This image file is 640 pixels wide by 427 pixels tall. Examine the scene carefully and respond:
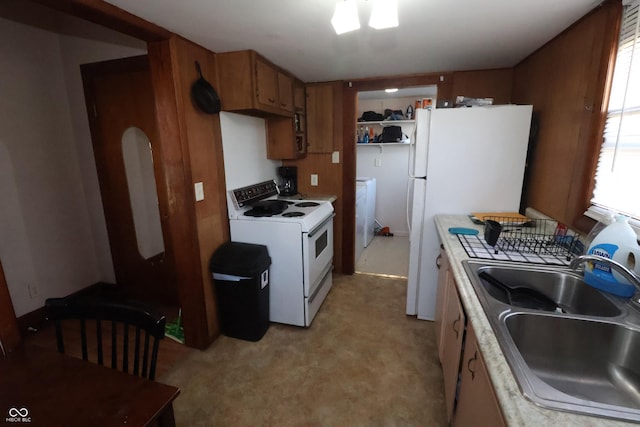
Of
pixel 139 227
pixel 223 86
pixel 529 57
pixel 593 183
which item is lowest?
pixel 139 227

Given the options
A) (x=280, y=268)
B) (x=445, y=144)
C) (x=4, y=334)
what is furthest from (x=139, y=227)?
(x=445, y=144)

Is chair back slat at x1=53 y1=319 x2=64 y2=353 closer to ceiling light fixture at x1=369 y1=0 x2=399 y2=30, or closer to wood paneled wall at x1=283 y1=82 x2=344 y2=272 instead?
ceiling light fixture at x1=369 y1=0 x2=399 y2=30

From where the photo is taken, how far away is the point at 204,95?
6.44 feet

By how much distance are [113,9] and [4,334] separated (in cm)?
149

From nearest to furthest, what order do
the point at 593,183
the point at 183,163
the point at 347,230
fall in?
the point at 593,183
the point at 183,163
the point at 347,230

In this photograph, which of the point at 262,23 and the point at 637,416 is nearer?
the point at 637,416

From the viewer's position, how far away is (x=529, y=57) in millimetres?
2238

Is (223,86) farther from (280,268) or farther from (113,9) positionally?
(280,268)

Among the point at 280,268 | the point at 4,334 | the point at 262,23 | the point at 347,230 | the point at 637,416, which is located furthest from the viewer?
the point at 347,230

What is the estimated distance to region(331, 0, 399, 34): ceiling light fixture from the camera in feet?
3.99

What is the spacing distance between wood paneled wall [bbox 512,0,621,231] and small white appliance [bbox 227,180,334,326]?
5.29 feet

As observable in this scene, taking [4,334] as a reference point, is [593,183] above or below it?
above

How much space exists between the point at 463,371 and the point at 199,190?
182 cm

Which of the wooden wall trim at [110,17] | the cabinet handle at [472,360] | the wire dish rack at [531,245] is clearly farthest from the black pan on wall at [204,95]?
the cabinet handle at [472,360]
